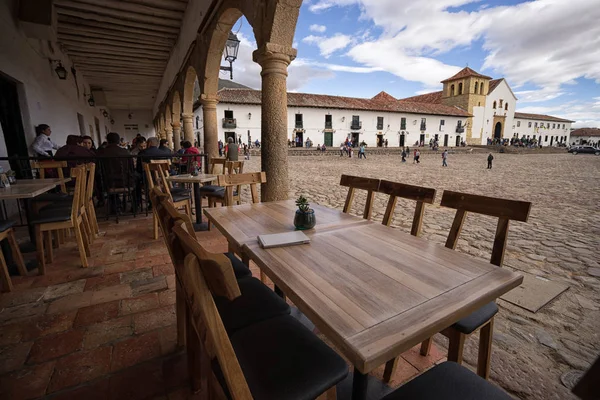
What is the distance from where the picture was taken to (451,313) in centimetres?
83

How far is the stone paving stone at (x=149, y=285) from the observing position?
2.21 metres

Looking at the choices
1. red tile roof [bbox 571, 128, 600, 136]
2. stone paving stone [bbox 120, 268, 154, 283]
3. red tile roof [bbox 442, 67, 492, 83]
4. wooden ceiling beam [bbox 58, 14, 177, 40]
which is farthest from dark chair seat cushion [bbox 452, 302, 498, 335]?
red tile roof [bbox 571, 128, 600, 136]

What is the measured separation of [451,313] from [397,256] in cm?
41

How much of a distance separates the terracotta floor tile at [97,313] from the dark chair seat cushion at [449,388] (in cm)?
190

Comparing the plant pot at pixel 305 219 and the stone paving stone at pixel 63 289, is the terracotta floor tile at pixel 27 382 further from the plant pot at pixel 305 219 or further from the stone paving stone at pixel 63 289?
the plant pot at pixel 305 219

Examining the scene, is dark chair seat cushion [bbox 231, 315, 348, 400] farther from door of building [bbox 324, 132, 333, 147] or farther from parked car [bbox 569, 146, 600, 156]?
parked car [bbox 569, 146, 600, 156]

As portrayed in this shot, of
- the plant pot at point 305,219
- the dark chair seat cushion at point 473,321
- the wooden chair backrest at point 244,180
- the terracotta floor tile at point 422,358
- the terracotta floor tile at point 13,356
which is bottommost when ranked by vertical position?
the terracotta floor tile at point 422,358

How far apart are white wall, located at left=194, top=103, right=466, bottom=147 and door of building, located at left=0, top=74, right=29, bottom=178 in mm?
19917

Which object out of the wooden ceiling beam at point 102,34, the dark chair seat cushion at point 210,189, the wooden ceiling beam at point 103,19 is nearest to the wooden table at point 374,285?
the dark chair seat cushion at point 210,189

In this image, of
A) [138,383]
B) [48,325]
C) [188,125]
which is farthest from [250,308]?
[188,125]

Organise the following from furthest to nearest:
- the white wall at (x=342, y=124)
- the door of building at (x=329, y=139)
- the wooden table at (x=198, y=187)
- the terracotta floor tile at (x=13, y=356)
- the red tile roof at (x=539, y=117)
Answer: the red tile roof at (x=539, y=117)
the door of building at (x=329, y=139)
the white wall at (x=342, y=124)
the wooden table at (x=198, y=187)
the terracotta floor tile at (x=13, y=356)

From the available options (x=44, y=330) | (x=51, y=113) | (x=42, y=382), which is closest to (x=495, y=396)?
(x=42, y=382)

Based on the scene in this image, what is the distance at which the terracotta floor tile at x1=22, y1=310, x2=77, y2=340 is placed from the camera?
174cm

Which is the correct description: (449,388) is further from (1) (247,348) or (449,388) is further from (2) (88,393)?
(2) (88,393)
